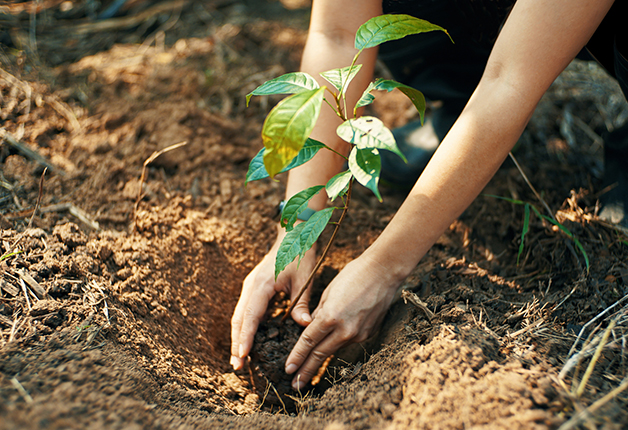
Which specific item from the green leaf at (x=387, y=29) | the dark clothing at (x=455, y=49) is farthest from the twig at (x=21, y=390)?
the dark clothing at (x=455, y=49)

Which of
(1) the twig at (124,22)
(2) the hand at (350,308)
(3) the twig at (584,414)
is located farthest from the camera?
(1) the twig at (124,22)

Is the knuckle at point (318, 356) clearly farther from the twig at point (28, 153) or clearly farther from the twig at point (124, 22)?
the twig at point (124, 22)

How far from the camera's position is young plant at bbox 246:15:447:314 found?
78 cm

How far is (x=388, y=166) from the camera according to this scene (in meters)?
1.93

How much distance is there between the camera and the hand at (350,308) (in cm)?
116

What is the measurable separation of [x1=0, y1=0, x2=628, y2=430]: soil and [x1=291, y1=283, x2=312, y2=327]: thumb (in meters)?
0.12

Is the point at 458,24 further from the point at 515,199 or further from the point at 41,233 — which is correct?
the point at 41,233

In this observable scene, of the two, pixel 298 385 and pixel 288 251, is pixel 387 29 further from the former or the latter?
pixel 298 385

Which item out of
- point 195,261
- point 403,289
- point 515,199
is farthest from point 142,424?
point 515,199

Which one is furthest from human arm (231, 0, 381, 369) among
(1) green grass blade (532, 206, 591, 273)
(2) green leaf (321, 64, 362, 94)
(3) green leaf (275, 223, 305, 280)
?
(1) green grass blade (532, 206, 591, 273)

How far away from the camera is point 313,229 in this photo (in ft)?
3.39

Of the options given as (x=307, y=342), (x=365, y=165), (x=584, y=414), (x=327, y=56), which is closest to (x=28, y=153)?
(x=327, y=56)

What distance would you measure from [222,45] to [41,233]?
1631 mm

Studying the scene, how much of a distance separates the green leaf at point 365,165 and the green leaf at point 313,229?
190 millimetres
